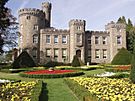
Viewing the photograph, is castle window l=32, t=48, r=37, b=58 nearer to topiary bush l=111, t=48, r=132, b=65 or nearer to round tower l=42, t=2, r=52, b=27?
round tower l=42, t=2, r=52, b=27

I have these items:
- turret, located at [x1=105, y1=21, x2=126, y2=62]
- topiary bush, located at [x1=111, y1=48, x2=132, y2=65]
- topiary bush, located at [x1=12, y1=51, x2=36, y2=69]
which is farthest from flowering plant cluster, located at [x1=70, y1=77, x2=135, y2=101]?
turret, located at [x1=105, y1=21, x2=126, y2=62]

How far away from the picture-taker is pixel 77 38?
48.3m

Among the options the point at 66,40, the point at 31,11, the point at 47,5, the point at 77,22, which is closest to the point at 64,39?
the point at 66,40

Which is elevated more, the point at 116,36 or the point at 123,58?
the point at 116,36

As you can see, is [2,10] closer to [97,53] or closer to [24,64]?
[24,64]

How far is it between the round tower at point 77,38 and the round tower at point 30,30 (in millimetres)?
6112

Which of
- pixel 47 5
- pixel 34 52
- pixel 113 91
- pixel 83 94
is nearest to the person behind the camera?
pixel 83 94

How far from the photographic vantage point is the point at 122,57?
35.6 metres

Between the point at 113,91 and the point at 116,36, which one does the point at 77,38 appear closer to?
the point at 116,36

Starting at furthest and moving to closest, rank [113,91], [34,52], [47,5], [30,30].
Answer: [47,5], [34,52], [30,30], [113,91]

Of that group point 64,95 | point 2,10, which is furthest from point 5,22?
point 64,95

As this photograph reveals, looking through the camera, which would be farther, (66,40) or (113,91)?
(66,40)

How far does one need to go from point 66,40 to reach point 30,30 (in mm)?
6823

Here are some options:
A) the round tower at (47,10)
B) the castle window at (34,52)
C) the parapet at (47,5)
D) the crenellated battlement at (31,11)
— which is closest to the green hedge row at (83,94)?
the castle window at (34,52)
